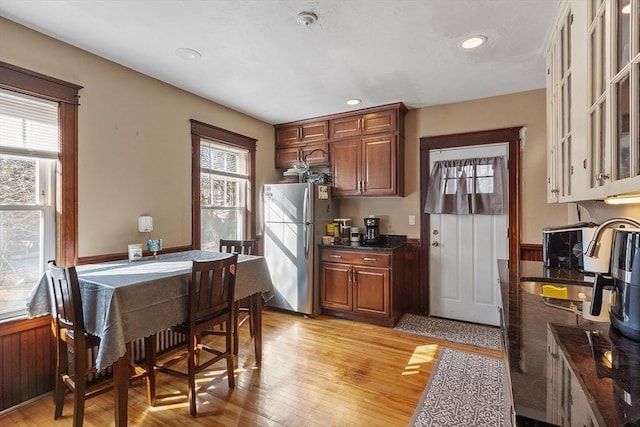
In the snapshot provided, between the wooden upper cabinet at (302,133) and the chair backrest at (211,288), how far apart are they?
2.47 meters

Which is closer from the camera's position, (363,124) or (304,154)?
(363,124)

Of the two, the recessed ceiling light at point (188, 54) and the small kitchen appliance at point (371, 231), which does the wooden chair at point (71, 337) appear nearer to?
the recessed ceiling light at point (188, 54)

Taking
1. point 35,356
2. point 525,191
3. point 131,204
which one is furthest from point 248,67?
point 525,191

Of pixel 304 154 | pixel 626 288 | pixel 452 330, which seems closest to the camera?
pixel 626 288

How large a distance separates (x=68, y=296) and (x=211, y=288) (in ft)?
2.55

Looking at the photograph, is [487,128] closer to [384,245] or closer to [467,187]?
[467,187]

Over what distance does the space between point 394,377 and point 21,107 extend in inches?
132

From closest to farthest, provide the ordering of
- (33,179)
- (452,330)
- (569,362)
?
1. (569,362)
2. (33,179)
3. (452,330)

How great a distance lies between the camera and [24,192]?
2186 mm

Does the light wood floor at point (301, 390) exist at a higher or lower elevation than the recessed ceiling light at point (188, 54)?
lower

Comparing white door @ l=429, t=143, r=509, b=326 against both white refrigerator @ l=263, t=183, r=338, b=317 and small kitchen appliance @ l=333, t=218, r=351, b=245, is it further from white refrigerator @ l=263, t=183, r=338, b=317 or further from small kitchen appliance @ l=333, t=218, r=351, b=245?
white refrigerator @ l=263, t=183, r=338, b=317

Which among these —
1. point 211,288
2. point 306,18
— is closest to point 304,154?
point 306,18

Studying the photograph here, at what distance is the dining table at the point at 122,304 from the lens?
167 centimetres

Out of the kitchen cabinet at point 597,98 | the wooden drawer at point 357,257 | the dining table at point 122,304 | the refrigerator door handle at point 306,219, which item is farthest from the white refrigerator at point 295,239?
the kitchen cabinet at point 597,98
